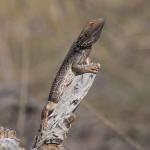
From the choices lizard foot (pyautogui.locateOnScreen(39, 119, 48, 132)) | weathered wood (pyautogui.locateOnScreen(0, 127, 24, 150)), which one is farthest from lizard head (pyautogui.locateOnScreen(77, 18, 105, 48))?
weathered wood (pyautogui.locateOnScreen(0, 127, 24, 150))

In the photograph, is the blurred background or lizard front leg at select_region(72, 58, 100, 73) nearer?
lizard front leg at select_region(72, 58, 100, 73)

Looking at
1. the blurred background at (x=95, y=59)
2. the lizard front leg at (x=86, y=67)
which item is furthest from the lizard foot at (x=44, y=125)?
the blurred background at (x=95, y=59)

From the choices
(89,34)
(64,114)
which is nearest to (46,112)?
(64,114)

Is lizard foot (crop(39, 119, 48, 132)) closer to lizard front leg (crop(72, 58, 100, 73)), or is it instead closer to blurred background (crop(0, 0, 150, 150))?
lizard front leg (crop(72, 58, 100, 73))

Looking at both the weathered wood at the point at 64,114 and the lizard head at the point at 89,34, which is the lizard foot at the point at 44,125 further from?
the lizard head at the point at 89,34

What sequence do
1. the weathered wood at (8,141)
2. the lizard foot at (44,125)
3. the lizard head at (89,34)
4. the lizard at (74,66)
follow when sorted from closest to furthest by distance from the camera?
Answer: the weathered wood at (8,141), the lizard foot at (44,125), the lizard at (74,66), the lizard head at (89,34)

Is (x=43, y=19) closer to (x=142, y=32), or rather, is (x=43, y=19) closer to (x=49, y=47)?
(x=49, y=47)
